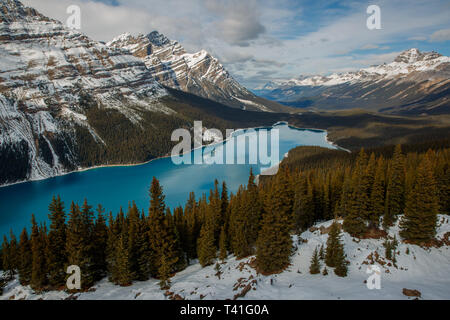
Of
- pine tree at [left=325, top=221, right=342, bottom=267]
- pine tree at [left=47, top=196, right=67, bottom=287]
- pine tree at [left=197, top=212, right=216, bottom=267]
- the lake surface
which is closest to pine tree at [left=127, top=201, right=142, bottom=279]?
pine tree at [left=47, top=196, right=67, bottom=287]

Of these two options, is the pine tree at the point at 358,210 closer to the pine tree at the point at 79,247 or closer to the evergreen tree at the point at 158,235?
the evergreen tree at the point at 158,235

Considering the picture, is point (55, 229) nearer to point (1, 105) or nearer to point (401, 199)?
point (401, 199)

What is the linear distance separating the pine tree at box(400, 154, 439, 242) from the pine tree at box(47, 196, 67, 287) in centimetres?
4593

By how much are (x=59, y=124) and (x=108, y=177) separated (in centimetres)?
8427

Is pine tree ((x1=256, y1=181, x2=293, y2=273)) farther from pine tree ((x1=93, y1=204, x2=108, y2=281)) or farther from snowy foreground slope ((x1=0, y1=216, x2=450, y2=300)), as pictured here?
pine tree ((x1=93, y1=204, x2=108, y2=281))

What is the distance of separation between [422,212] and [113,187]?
402ft

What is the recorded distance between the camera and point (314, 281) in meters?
25.5

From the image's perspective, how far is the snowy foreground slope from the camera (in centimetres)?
2237

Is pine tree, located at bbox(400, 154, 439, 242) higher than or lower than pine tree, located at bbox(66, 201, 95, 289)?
higher

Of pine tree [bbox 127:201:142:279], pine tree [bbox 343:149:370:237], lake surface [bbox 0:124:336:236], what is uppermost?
pine tree [bbox 343:149:370:237]

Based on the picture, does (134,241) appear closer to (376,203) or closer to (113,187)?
(376,203)
